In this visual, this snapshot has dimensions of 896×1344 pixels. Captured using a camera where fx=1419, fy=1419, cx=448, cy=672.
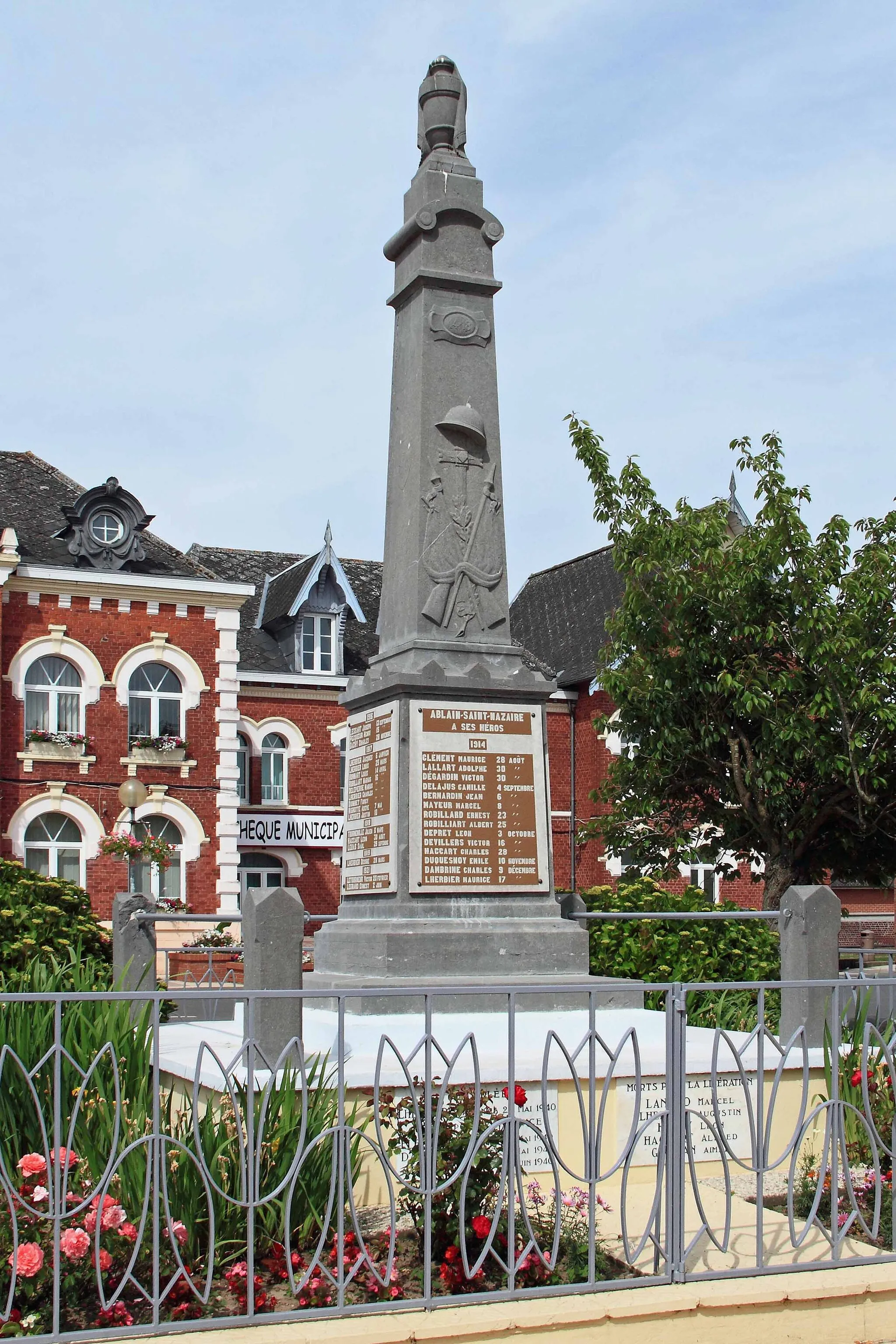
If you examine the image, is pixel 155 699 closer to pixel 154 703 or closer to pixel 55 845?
pixel 154 703

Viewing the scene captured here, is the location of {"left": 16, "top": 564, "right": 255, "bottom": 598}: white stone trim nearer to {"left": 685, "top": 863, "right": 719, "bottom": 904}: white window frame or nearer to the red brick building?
the red brick building

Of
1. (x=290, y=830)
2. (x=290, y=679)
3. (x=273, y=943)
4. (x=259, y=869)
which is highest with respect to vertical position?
(x=290, y=679)

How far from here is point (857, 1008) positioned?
6.66 m

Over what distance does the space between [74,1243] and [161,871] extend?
2519 centimetres

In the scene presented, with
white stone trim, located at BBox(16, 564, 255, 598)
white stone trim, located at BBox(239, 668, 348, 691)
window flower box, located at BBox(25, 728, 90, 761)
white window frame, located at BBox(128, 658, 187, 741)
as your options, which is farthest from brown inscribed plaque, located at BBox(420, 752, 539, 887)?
white stone trim, located at BBox(239, 668, 348, 691)

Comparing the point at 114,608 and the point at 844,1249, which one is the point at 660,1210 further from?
the point at 114,608

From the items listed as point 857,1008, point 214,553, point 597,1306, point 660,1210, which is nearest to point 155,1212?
point 597,1306

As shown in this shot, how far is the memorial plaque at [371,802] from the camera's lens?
32.2 feet

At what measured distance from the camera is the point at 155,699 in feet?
99.2

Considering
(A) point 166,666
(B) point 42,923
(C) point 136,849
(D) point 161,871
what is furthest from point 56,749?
(B) point 42,923

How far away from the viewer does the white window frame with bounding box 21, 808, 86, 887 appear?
28.6 meters

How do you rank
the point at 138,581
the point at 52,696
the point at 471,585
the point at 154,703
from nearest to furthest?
the point at 471,585, the point at 52,696, the point at 138,581, the point at 154,703

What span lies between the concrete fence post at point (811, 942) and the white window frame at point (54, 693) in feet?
74.2

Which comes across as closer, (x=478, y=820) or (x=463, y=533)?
(x=478, y=820)
